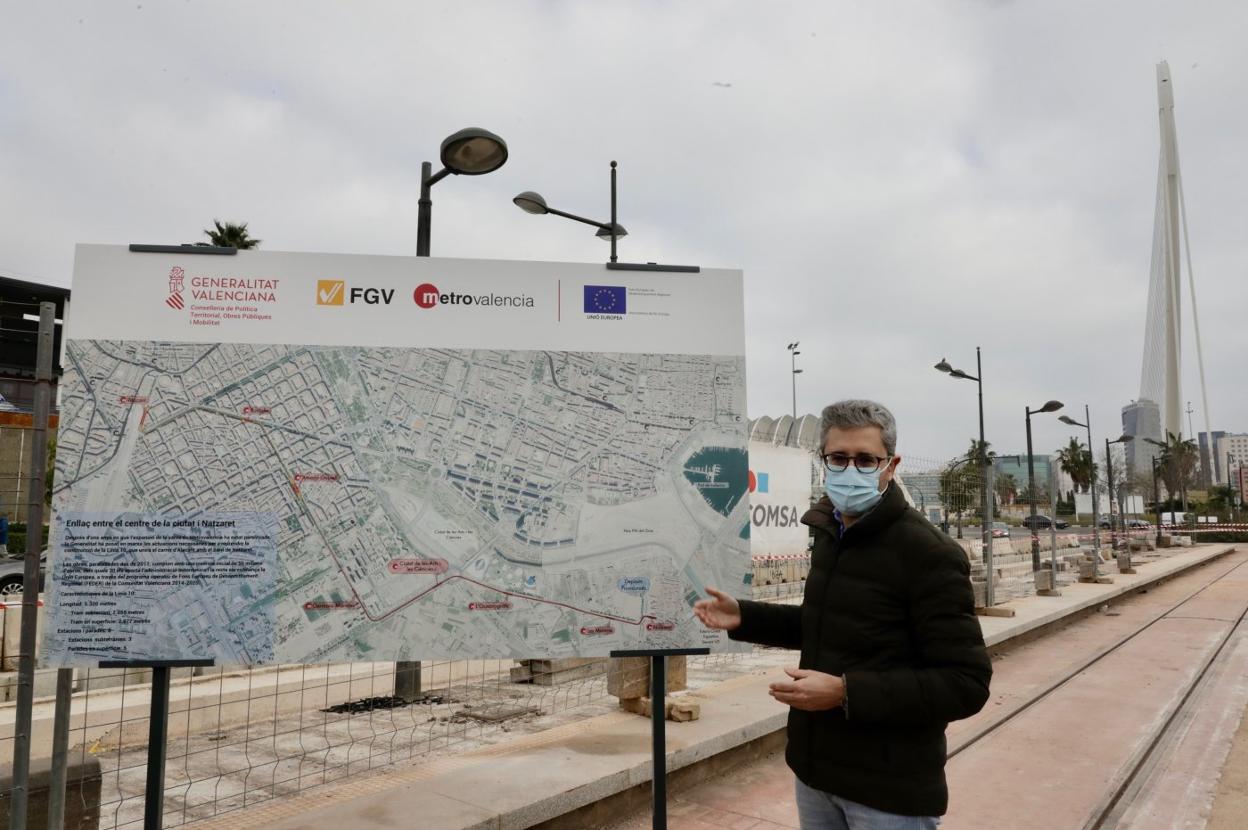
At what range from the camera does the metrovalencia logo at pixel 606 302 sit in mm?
3545

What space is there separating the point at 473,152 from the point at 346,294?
147cm

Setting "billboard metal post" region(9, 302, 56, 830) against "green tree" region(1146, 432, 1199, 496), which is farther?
"green tree" region(1146, 432, 1199, 496)

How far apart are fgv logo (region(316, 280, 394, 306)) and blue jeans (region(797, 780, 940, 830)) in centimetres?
257

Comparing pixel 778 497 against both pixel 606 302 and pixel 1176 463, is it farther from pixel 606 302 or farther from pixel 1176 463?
pixel 1176 463

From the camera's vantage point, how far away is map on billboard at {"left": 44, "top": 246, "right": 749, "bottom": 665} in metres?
3.16

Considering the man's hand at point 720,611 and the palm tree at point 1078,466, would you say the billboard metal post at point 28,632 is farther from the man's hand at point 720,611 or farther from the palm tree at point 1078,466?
the palm tree at point 1078,466

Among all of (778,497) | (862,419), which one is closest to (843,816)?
(862,419)

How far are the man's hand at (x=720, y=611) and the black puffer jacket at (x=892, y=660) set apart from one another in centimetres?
44

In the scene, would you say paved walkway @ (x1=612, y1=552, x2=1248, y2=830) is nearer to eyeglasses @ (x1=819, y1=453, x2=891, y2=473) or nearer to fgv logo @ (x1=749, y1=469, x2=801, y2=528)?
eyeglasses @ (x1=819, y1=453, x2=891, y2=473)

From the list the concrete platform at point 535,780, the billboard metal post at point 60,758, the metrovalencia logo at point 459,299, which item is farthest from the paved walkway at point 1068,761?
the metrovalencia logo at point 459,299

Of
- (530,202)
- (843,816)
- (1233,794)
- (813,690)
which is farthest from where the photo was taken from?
(530,202)

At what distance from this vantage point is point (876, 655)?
82.6 inches

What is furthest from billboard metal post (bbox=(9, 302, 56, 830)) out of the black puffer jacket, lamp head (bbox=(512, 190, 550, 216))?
lamp head (bbox=(512, 190, 550, 216))

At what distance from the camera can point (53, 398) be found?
3.18 meters
